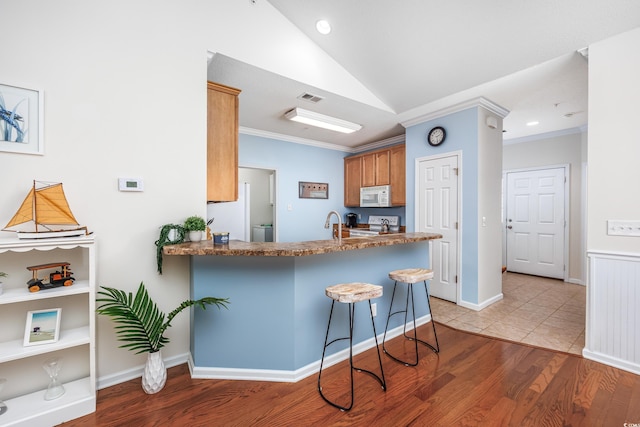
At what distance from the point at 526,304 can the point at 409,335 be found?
6.46 ft

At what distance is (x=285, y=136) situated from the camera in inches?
191

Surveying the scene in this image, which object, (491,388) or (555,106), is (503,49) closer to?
(555,106)

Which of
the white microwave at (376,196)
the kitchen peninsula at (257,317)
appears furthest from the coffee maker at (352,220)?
the kitchen peninsula at (257,317)

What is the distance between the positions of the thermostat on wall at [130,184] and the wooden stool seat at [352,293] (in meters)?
1.55

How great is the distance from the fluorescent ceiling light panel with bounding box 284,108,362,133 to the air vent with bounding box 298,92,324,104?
29 cm

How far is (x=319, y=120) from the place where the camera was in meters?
3.84

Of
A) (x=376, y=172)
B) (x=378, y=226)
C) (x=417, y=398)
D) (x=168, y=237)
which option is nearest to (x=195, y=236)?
(x=168, y=237)

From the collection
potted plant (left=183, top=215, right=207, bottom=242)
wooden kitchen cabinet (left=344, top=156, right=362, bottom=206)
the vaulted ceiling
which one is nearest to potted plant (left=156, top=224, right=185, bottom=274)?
potted plant (left=183, top=215, right=207, bottom=242)

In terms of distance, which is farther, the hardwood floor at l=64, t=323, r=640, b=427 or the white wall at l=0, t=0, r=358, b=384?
the white wall at l=0, t=0, r=358, b=384

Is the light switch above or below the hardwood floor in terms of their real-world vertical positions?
above

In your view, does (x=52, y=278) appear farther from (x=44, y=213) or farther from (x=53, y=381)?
(x=53, y=381)

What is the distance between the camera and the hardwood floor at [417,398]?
1619 mm

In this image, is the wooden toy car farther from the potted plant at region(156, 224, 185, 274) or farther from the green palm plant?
the potted plant at region(156, 224, 185, 274)

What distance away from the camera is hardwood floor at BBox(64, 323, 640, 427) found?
5.31 feet
